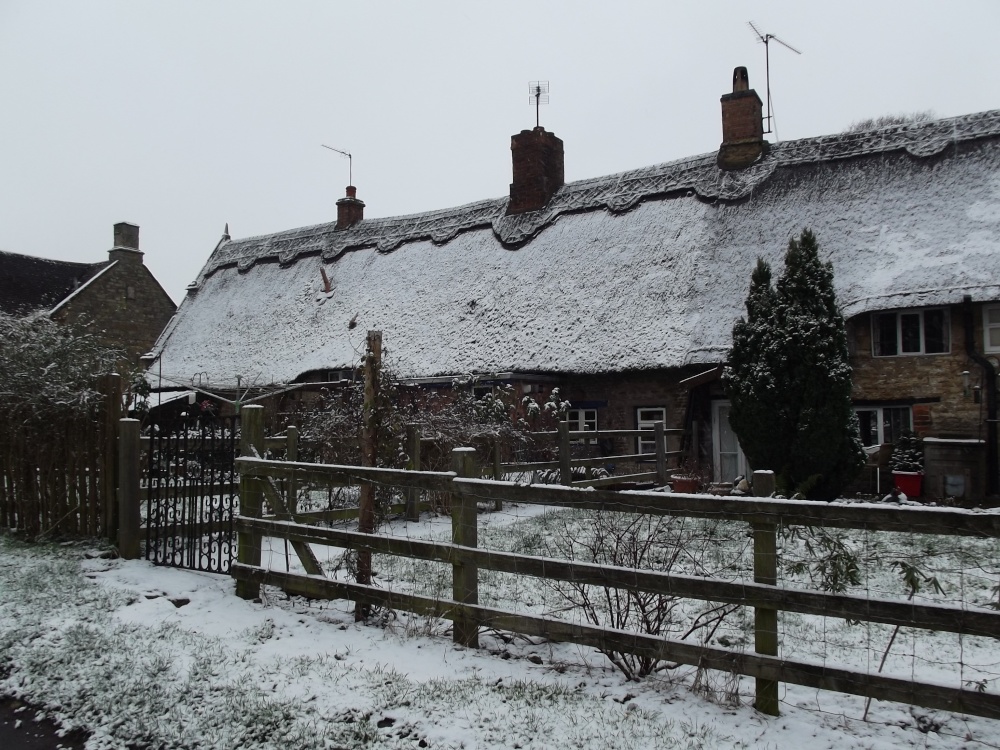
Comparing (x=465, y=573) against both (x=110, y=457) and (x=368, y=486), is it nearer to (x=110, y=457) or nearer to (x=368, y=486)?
(x=368, y=486)

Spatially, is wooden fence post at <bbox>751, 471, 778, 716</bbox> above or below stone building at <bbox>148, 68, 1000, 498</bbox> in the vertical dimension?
below

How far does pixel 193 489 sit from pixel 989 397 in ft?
41.5

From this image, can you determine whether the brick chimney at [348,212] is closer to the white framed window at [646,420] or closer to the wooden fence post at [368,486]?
the white framed window at [646,420]

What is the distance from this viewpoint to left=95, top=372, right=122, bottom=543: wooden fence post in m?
8.00

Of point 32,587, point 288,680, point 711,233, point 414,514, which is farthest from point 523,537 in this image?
point 711,233

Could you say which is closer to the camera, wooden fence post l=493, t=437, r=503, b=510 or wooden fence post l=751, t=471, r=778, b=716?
wooden fence post l=751, t=471, r=778, b=716

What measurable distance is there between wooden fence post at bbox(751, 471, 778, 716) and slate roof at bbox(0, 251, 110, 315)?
3088 cm

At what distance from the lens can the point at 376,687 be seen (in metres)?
4.46

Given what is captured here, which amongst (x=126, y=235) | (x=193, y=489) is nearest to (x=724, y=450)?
(x=193, y=489)

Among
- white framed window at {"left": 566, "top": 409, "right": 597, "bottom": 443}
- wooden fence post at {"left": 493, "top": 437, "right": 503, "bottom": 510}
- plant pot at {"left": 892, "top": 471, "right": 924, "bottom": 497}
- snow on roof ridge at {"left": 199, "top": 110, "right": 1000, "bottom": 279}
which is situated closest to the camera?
wooden fence post at {"left": 493, "top": 437, "right": 503, "bottom": 510}

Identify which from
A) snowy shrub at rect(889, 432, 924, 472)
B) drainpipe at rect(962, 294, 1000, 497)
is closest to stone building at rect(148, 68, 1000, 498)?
drainpipe at rect(962, 294, 1000, 497)

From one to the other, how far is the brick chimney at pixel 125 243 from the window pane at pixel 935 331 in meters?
30.4

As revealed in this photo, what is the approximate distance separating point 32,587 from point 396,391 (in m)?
6.88

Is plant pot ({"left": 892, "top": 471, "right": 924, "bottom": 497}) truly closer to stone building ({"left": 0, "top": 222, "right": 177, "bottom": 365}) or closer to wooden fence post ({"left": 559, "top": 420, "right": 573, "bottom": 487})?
wooden fence post ({"left": 559, "top": 420, "right": 573, "bottom": 487})
